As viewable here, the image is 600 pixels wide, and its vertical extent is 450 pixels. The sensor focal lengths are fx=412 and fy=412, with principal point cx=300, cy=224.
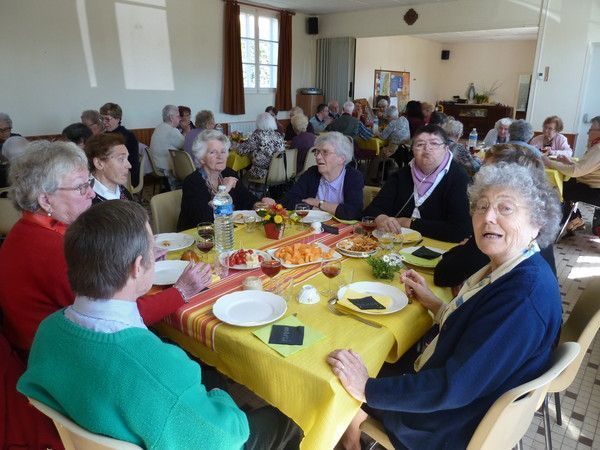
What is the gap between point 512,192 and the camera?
4.26 feet

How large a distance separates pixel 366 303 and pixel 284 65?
332 inches

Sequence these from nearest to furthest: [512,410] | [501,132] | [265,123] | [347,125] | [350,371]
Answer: [512,410], [350,371], [265,123], [501,132], [347,125]

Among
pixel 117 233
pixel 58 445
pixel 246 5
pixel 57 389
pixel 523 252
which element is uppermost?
pixel 246 5

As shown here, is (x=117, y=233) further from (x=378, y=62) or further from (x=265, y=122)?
(x=378, y=62)

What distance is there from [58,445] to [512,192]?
60.9 inches

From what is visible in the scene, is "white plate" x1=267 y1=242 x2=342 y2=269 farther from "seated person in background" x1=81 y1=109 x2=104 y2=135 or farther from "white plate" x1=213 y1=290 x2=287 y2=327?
"seated person in background" x1=81 y1=109 x2=104 y2=135

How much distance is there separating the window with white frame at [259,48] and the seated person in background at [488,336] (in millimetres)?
7856

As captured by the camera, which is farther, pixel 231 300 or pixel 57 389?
pixel 231 300

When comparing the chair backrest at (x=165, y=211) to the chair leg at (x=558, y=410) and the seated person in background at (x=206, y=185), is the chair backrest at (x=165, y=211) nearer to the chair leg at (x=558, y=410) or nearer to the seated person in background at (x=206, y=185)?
the seated person in background at (x=206, y=185)

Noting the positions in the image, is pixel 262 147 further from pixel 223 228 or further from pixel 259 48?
pixel 259 48

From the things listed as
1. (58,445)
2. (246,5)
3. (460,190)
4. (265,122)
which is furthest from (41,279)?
(246,5)

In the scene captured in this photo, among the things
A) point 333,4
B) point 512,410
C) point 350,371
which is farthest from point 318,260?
point 333,4

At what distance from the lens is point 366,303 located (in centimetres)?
151

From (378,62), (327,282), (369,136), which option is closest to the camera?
(327,282)
